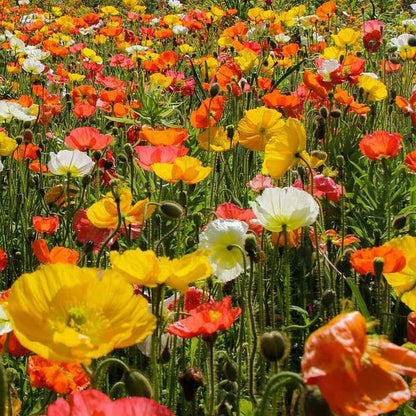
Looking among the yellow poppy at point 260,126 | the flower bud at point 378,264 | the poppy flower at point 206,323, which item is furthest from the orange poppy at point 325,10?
the poppy flower at point 206,323

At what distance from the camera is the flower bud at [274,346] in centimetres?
98

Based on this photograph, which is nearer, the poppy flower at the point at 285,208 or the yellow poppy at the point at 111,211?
the poppy flower at the point at 285,208

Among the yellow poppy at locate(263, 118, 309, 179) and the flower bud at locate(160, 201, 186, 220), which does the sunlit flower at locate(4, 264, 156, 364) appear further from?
the yellow poppy at locate(263, 118, 309, 179)

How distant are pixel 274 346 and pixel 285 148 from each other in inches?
33.8

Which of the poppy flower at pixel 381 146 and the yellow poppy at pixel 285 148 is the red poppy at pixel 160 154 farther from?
the poppy flower at pixel 381 146

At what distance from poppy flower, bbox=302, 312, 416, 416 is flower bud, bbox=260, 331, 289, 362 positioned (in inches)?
8.2

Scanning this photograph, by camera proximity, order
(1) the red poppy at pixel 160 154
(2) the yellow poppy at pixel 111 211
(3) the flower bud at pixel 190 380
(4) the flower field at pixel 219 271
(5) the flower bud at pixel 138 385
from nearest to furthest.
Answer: (4) the flower field at pixel 219 271 < (5) the flower bud at pixel 138 385 < (3) the flower bud at pixel 190 380 < (2) the yellow poppy at pixel 111 211 < (1) the red poppy at pixel 160 154

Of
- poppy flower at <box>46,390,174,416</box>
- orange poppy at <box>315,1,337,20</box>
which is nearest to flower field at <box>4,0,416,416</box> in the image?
poppy flower at <box>46,390,174,416</box>

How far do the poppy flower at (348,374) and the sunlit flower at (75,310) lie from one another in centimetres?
23

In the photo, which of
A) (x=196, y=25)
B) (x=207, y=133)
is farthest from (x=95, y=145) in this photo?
(x=196, y=25)

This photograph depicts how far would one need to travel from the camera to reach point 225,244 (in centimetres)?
152

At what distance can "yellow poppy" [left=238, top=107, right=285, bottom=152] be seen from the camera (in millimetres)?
2246

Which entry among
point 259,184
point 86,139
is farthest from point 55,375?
point 86,139

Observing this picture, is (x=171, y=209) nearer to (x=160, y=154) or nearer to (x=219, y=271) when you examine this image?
(x=219, y=271)
